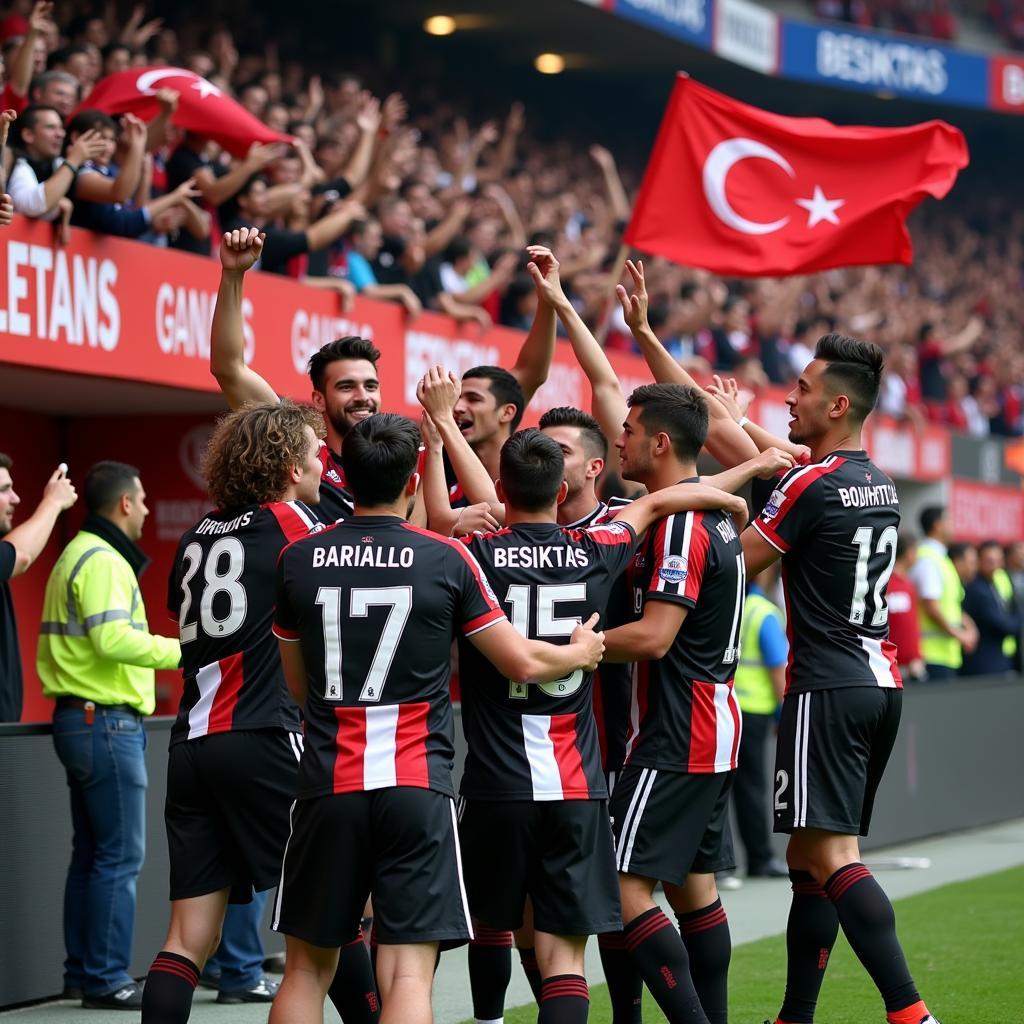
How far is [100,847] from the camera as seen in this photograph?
7.05 metres

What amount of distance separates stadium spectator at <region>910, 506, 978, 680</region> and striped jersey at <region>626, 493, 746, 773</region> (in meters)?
8.97

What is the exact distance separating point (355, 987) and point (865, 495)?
7.60ft

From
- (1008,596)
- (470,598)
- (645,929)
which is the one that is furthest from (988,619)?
(470,598)

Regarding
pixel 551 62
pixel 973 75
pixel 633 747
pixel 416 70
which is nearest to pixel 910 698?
pixel 633 747

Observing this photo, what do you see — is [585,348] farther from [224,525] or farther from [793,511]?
[224,525]

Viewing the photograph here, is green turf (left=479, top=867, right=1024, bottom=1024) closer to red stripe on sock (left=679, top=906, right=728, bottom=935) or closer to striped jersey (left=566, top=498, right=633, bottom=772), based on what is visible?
red stripe on sock (left=679, top=906, right=728, bottom=935)

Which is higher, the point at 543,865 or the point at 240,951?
the point at 543,865

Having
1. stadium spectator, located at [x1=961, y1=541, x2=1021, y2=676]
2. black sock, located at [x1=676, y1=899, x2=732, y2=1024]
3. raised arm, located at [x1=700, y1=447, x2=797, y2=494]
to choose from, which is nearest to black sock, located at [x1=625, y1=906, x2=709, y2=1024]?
black sock, located at [x1=676, y1=899, x2=732, y2=1024]

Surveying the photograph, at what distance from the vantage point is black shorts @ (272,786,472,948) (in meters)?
4.64

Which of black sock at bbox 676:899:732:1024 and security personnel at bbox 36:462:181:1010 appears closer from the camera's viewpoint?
black sock at bbox 676:899:732:1024

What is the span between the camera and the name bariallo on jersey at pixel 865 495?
5.87 metres

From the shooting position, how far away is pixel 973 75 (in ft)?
95.5

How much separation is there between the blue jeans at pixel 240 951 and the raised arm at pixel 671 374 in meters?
2.72

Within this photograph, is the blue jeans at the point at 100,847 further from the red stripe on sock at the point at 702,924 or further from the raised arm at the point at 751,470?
the raised arm at the point at 751,470
